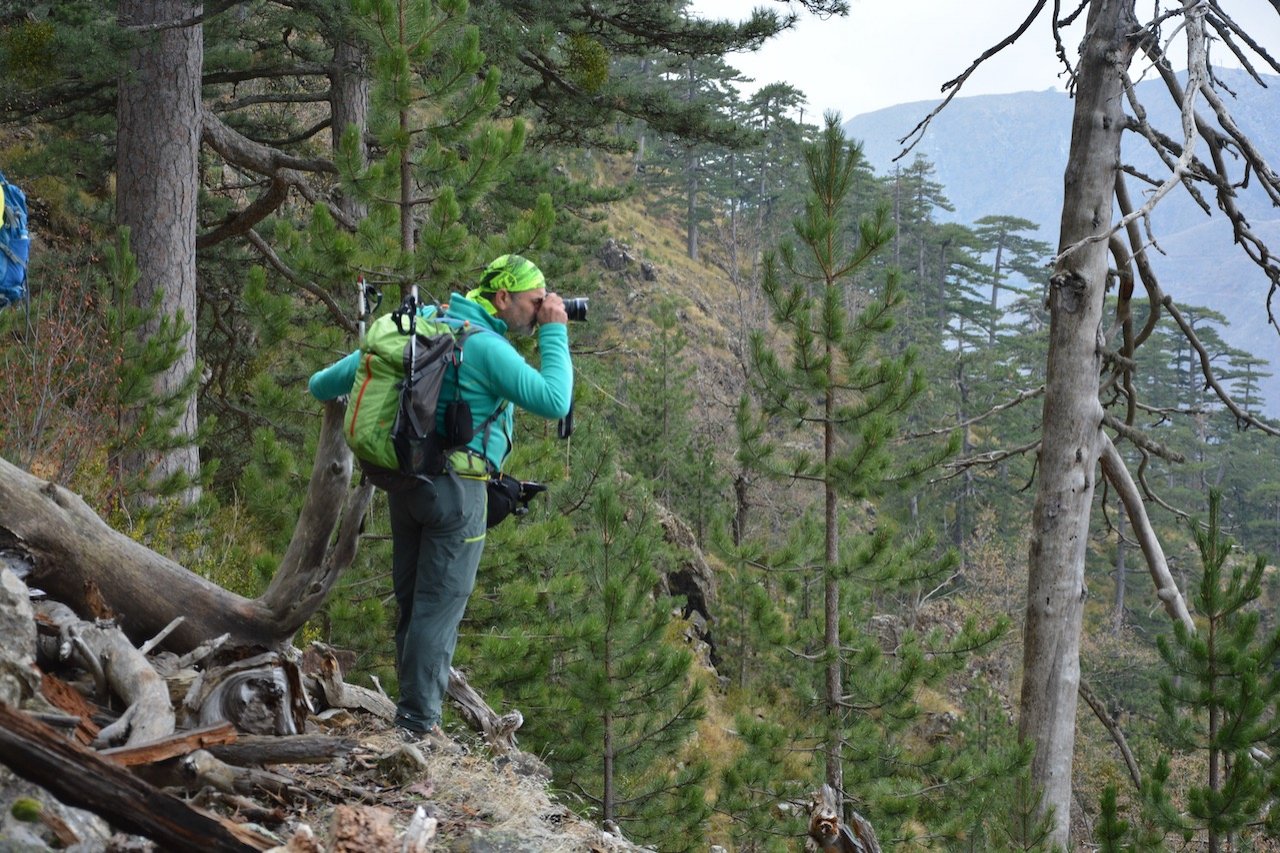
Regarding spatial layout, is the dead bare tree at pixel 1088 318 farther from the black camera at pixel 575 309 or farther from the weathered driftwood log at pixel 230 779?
the weathered driftwood log at pixel 230 779

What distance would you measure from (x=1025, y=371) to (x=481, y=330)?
48549 mm

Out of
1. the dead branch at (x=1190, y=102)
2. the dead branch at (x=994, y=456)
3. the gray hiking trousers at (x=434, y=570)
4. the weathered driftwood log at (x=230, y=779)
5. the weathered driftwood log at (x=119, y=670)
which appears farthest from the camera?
the dead branch at (x=994, y=456)

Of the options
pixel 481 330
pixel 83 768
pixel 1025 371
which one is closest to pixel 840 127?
pixel 481 330

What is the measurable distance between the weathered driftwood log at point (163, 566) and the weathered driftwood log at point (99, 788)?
1602mm

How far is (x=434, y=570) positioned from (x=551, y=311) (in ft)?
3.26

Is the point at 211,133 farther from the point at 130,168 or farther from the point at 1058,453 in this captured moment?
the point at 1058,453

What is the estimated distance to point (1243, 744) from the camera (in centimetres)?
584

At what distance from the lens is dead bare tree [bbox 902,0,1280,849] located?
529 centimetres

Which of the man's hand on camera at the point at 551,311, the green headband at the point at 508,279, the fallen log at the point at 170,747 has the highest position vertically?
the green headband at the point at 508,279

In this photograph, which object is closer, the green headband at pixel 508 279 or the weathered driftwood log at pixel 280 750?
the weathered driftwood log at pixel 280 750

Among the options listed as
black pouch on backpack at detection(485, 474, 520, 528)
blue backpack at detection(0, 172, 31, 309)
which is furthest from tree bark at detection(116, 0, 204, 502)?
black pouch on backpack at detection(485, 474, 520, 528)

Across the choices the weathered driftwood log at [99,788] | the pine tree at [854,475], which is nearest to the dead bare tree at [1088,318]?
the pine tree at [854,475]

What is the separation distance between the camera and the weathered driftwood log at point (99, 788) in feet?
6.93

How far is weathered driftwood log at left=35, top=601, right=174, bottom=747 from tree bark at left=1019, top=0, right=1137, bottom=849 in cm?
445
